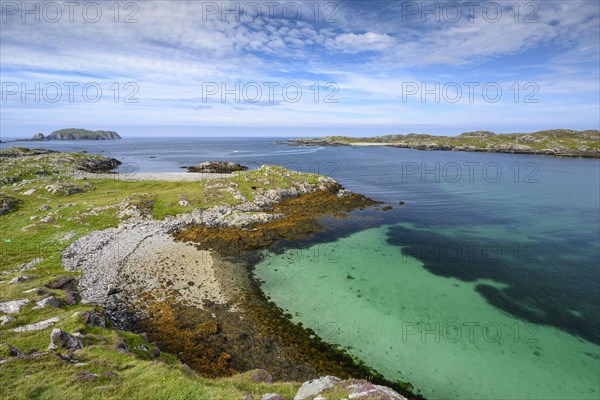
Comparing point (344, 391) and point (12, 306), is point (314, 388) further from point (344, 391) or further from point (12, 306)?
point (12, 306)

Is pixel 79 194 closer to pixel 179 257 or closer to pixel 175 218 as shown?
pixel 175 218

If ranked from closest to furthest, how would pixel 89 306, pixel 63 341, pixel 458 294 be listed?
pixel 63 341 < pixel 89 306 < pixel 458 294

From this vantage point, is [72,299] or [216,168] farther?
[216,168]

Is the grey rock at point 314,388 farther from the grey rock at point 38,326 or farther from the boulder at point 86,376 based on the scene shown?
the grey rock at point 38,326

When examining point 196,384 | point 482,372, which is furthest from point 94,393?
point 482,372

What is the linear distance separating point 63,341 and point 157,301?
1290 centimetres

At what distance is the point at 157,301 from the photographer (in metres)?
32.6

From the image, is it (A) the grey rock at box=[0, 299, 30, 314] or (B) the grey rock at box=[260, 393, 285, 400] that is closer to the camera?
(B) the grey rock at box=[260, 393, 285, 400]

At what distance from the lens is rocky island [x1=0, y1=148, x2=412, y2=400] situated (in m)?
17.0

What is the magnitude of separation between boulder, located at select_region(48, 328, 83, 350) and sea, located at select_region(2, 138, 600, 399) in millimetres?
19307

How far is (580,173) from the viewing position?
130m

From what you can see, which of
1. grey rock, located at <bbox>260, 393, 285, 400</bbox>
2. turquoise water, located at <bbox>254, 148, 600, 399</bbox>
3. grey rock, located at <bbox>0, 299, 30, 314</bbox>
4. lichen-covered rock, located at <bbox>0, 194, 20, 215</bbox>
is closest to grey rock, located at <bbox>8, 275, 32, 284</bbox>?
grey rock, located at <bbox>0, 299, 30, 314</bbox>

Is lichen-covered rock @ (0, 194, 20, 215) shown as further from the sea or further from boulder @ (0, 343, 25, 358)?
boulder @ (0, 343, 25, 358)

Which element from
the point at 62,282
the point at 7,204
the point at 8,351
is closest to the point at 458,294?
the point at 8,351
